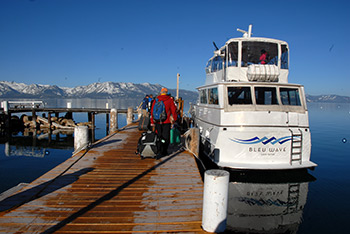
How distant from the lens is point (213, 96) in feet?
33.5

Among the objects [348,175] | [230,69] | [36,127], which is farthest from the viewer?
[36,127]

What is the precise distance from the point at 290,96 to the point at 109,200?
7.81 m

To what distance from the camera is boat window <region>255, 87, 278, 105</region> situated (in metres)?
9.16

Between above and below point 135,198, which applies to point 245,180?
below

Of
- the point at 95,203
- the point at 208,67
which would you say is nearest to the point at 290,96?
the point at 208,67

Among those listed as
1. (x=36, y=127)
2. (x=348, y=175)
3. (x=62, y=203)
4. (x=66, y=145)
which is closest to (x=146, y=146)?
(x=62, y=203)

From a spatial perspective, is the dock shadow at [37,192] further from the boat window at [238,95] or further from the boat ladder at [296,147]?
the boat ladder at [296,147]

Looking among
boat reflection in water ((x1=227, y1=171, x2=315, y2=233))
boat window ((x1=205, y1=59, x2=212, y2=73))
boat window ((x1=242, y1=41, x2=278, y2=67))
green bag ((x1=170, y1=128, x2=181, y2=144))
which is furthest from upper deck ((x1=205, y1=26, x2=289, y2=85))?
boat reflection in water ((x1=227, y1=171, x2=315, y2=233))

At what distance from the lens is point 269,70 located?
9.34 metres

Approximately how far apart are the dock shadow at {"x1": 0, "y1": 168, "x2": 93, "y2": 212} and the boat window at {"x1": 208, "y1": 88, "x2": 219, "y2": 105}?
586cm

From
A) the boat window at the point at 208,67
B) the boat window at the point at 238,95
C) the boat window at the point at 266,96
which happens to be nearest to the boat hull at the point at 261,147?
the boat window at the point at 266,96

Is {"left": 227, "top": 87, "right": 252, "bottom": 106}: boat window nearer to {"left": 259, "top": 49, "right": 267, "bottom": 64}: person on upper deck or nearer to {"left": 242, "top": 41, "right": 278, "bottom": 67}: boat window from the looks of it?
{"left": 242, "top": 41, "right": 278, "bottom": 67}: boat window

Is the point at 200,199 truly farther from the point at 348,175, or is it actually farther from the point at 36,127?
the point at 36,127

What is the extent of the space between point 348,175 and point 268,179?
552cm
